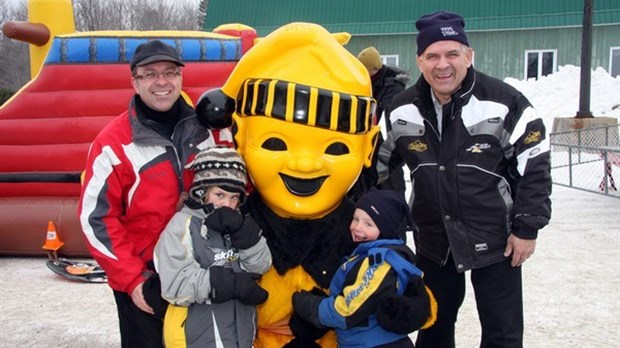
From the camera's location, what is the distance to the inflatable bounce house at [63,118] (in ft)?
18.6

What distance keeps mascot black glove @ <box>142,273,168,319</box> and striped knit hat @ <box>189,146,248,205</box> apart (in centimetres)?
39

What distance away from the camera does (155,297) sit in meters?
2.41

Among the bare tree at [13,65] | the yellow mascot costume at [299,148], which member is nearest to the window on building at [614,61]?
the yellow mascot costume at [299,148]

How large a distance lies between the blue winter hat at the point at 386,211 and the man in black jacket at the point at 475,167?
0.33 meters

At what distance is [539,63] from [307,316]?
656 inches

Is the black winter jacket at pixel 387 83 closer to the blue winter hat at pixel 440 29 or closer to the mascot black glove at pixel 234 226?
the blue winter hat at pixel 440 29

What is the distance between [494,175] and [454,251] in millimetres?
367

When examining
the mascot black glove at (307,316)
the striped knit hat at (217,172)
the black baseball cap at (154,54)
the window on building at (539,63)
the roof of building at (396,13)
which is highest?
the roof of building at (396,13)

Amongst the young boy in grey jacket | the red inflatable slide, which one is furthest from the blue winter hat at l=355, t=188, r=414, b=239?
the red inflatable slide

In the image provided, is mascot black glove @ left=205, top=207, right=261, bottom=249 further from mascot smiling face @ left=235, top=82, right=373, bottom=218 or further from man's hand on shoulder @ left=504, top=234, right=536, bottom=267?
man's hand on shoulder @ left=504, top=234, right=536, bottom=267

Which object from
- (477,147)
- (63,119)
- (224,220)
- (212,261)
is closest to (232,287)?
→ (212,261)

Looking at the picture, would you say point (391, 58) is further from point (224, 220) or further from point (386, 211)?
point (224, 220)

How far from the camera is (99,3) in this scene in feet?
102

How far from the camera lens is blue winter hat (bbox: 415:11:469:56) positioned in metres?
2.52
